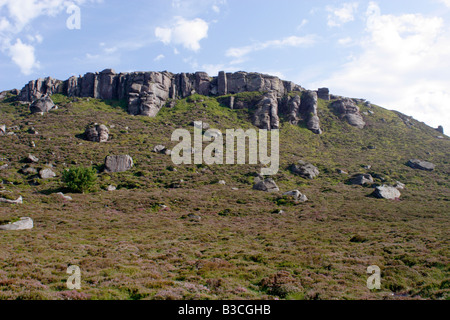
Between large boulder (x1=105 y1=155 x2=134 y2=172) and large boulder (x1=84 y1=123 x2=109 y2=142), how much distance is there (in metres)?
16.3

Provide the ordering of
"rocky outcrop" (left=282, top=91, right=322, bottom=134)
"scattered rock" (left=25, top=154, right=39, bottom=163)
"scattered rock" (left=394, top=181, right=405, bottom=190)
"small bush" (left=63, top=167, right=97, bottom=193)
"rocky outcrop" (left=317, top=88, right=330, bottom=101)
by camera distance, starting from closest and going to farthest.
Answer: "small bush" (left=63, top=167, right=97, bottom=193)
"scattered rock" (left=25, top=154, right=39, bottom=163)
"scattered rock" (left=394, top=181, right=405, bottom=190)
"rocky outcrop" (left=282, top=91, right=322, bottom=134)
"rocky outcrop" (left=317, top=88, right=330, bottom=101)

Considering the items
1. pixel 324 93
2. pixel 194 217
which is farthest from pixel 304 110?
pixel 194 217

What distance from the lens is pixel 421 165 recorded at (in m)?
66.2

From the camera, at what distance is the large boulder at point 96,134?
217 ft

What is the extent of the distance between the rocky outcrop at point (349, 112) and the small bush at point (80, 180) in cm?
9511

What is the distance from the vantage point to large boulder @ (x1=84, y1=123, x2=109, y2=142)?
217 ft

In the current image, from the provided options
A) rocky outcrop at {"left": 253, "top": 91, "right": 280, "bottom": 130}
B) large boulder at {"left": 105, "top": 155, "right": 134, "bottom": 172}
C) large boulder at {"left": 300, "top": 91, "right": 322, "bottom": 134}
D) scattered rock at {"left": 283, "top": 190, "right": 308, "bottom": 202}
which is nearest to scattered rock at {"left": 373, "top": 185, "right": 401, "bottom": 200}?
scattered rock at {"left": 283, "top": 190, "right": 308, "bottom": 202}

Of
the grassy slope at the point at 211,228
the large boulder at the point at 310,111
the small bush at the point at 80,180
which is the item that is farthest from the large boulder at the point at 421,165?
the small bush at the point at 80,180

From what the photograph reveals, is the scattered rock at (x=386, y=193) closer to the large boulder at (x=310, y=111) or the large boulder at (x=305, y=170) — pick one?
the large boulder at (x=305, y=170)

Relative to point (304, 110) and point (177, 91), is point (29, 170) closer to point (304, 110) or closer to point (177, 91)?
point (177, 91)

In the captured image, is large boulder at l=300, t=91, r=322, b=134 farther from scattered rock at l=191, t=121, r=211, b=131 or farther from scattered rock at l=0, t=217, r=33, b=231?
scattered rock at l=0, t=217, r=33, b=231
